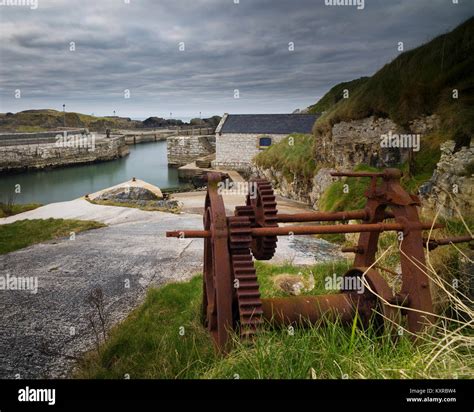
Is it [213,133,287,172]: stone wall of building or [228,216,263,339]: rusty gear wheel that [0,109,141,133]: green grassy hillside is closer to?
[213,133,287,172]: stone wall of building

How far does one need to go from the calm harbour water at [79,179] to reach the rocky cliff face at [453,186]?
3649 cm

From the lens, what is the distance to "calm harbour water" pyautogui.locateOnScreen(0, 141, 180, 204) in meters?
40.7

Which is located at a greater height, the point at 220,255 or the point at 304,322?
the point at 220,255

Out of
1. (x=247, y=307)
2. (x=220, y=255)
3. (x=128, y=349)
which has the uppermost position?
(x=220, y=255)

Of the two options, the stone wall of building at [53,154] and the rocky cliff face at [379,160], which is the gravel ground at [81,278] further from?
the stone wall of building at [53,154]

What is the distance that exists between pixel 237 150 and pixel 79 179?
20.1 meters

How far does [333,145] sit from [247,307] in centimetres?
1675

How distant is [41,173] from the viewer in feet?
170

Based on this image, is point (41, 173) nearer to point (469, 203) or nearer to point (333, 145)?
point (333, 145)

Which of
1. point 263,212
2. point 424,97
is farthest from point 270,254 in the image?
point 424,97

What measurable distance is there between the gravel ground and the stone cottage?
95.0 feet

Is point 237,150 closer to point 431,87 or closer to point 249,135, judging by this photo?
point 249,135

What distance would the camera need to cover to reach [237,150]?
4650 cm

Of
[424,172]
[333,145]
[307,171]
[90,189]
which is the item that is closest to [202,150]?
[90,189]
